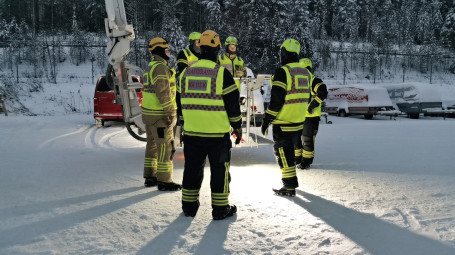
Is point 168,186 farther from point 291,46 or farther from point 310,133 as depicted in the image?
point 310,133

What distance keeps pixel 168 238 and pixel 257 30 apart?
3524 centimetres

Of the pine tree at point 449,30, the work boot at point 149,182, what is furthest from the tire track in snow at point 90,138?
the pine tree at point 449,30

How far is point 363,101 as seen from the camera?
70.0 ft

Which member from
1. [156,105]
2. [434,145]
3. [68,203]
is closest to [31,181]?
[68,203]

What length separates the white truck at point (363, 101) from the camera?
21.0 metres

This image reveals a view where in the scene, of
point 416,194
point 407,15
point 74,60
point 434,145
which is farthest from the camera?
point 407,15

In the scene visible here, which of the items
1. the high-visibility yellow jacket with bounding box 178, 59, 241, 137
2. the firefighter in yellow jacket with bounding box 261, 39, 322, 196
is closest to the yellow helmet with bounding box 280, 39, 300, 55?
the firefighter in yellow jacket with bounding box 261, 39, 322, 196

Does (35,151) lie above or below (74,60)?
below

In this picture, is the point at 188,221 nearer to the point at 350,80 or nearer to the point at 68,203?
the point at 68,203

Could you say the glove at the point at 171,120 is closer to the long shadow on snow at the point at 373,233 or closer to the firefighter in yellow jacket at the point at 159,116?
the firefighter in yellow jacket at the point at 159,116

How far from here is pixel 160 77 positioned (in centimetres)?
523

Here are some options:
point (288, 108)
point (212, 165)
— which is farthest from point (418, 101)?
point (212, 165)

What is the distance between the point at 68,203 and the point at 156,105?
70.1 inches

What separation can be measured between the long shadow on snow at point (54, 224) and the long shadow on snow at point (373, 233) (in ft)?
7.53
